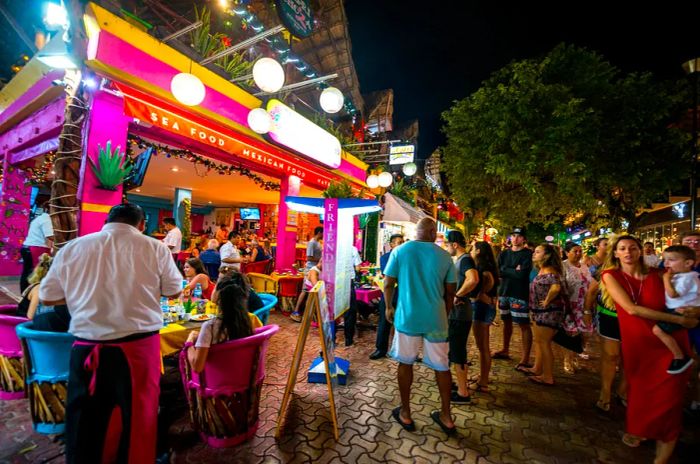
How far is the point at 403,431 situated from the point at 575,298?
3.48m

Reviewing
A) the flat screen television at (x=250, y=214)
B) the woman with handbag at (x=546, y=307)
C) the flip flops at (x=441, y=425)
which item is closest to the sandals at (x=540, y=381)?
the woman with handbag at (x=546, y=307)

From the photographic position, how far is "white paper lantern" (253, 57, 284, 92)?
5.14m

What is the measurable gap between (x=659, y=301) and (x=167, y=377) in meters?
5.66

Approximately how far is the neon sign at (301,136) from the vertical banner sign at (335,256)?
4.35 metres

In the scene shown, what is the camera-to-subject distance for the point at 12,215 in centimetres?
866

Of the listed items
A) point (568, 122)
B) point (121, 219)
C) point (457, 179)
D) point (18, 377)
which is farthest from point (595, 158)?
point (18, 377)

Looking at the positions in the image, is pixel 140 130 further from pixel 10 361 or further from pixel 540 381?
pixel 540 381

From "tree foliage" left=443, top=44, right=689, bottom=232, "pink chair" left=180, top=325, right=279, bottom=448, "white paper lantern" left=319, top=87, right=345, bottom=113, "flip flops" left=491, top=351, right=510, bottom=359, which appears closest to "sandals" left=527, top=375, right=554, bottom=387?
"flip flops" left=491, top=351, right=510, bottom=359

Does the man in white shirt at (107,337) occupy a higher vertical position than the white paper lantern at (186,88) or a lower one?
A: lower

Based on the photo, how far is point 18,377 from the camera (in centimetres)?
319

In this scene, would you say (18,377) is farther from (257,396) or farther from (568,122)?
(568,122)

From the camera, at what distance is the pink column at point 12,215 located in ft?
28.1

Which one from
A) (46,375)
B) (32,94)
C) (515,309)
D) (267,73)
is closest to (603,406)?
(515,309)

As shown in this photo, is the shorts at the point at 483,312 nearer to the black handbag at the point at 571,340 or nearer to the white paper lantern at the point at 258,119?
the black handbag at the point at 571,340
